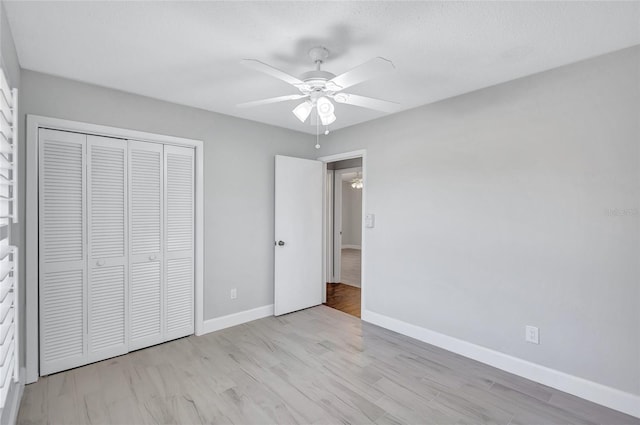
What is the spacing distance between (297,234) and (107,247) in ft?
6.73

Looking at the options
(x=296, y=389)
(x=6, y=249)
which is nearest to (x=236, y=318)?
(x=296, y=389)

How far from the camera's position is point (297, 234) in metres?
4.04

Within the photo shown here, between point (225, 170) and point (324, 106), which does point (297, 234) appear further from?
point (324, 106)

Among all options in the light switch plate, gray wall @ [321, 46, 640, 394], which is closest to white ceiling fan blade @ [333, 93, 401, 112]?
gray wall @ [321, 46, 640, 394]

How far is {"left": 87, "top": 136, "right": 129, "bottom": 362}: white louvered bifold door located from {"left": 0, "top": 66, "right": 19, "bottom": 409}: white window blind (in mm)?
864

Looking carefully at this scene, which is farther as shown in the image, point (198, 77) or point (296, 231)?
point (296, 231)

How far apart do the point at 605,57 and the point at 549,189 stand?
3.11 feet

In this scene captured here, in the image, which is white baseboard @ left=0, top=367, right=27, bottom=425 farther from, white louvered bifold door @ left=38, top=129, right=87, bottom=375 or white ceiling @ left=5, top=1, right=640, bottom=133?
white ceiling @ left=5, top=1, right=640, bottom=133

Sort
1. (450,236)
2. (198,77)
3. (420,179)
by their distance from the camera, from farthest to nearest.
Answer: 1. (420,179)
2. (450,236)
3. (198,77)

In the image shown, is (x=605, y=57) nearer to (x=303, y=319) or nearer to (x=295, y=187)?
(x=295, y=187)

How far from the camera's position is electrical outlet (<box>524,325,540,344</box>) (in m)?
2.43

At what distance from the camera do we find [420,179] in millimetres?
3225

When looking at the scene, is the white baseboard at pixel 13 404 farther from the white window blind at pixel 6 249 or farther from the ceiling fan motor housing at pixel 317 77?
the ceiling fan motor housing at pixel 317 77

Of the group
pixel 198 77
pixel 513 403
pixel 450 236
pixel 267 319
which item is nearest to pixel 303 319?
pixel 267 319
